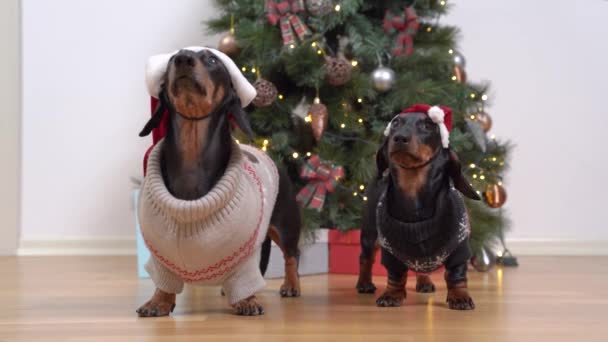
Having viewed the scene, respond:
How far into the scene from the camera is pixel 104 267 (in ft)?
12.0

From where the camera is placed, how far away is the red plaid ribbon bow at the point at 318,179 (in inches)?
128

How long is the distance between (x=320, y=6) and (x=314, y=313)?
1536 millimetres

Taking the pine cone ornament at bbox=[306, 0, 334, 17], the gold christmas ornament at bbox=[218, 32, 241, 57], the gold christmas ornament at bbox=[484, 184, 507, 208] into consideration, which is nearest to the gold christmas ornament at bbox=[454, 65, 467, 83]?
the gold christmas ornament at bbox=[484, 184, 507, 208]

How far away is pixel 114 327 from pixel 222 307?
0.46 m

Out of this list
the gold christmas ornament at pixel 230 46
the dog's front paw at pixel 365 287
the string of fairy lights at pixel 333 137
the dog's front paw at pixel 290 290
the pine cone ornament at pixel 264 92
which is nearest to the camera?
the dog's front paw at pixel 290 290

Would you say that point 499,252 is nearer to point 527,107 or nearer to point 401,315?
point 527,107

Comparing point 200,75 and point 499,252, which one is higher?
point 200,75

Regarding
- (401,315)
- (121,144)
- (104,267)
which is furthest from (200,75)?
(121,144)

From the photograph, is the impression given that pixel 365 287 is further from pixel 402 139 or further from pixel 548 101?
pixel 548 101

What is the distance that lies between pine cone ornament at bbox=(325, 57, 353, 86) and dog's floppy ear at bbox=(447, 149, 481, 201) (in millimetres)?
1003

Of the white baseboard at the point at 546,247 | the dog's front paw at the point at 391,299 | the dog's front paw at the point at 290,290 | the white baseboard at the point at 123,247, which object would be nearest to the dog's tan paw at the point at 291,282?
the dog's front paw at the point at 290,290

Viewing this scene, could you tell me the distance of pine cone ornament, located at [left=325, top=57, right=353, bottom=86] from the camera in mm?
3236

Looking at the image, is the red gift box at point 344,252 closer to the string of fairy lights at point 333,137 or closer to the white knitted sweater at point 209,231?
the string of fairy lights at point 333,137

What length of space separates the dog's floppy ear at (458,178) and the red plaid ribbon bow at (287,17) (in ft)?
3.97
